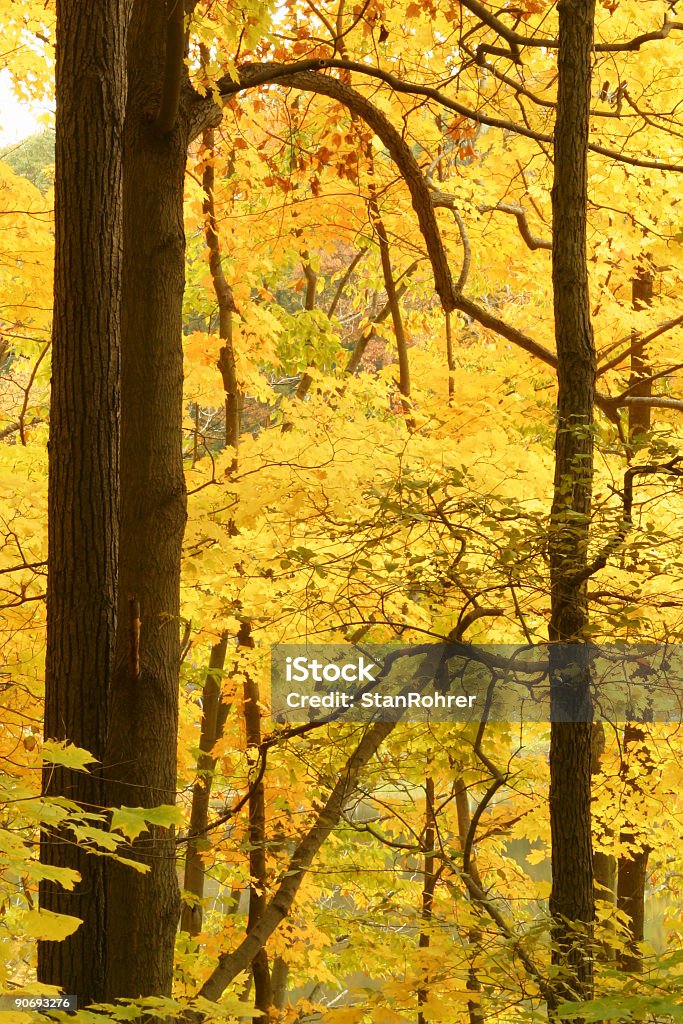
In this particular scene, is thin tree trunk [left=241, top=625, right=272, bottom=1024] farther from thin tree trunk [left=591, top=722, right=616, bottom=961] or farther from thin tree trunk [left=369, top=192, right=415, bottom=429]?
thin tree trunk [left=591, top=722, right=616, bottom=961]

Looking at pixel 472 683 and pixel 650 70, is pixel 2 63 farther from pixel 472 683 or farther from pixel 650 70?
pixel 472 683

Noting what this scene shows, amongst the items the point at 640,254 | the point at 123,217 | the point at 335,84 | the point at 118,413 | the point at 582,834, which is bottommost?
the point at 582,834

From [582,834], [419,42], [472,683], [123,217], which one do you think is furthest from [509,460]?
[419,42]

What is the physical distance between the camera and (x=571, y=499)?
3322 millimetres

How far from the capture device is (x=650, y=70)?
20.6 ft

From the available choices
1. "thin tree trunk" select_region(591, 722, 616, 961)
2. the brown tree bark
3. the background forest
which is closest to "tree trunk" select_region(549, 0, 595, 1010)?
the background forest

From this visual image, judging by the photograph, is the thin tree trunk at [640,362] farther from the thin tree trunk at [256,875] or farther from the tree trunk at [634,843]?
the thin tree trunk at [256,875]

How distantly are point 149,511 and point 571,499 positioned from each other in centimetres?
150

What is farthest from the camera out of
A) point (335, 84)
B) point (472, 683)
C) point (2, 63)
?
point (2, 63)

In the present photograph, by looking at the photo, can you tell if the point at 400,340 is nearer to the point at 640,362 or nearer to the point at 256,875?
the point at 640,362

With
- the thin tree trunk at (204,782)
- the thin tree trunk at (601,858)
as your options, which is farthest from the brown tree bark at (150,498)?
the thin tree trunk at (601,858)

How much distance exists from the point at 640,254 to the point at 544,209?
89 cm

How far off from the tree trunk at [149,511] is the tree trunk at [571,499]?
1370 mm

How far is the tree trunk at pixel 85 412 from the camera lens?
3176 mm
